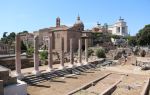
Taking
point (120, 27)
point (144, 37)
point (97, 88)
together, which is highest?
point (120, 27)

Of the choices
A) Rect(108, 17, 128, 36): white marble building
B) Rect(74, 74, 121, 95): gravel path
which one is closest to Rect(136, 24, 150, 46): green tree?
Rect(108, 17, 128, 36): white marble building

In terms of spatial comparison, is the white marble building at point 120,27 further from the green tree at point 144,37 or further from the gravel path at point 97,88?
the gravel path at point 97,88

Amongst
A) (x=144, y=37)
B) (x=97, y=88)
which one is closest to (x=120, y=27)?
(x=144, y=37)

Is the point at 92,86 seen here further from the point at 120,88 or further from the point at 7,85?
the point at 7,85

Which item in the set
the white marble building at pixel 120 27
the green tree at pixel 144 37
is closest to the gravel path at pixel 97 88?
the green tree at pixel 144 37

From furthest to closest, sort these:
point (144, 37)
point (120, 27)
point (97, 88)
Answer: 1. point (120, 27)
2. point (144, 37)
3. point (97, 88)

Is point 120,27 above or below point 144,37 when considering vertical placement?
above

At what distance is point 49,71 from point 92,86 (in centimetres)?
620

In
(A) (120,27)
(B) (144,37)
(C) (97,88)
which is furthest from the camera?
(A) (120,27)

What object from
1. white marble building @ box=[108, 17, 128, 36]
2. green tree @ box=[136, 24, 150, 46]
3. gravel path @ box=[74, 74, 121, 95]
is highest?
white marble building @ box=[108, 17, 128, 36]

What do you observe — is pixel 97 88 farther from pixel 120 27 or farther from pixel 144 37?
pixel 120 27

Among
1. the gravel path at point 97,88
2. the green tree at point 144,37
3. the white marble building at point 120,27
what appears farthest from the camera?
the white marble building at point 120,27

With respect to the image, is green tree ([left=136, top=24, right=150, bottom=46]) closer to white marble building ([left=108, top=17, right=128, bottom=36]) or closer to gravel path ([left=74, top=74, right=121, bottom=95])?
white marble building ([left=108, top=17, right=128, bottom=36])

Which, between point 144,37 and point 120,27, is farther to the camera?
point 120,27
